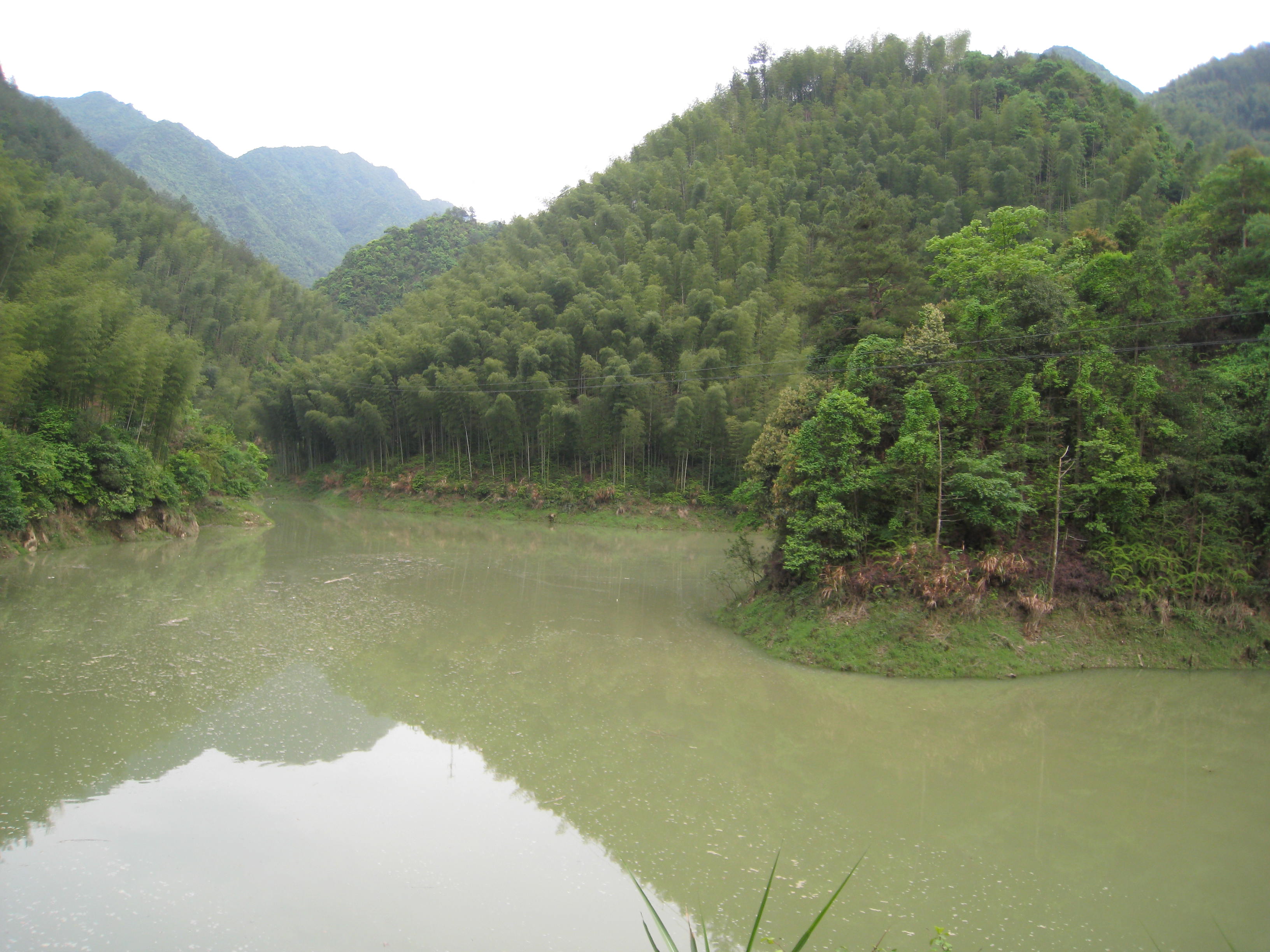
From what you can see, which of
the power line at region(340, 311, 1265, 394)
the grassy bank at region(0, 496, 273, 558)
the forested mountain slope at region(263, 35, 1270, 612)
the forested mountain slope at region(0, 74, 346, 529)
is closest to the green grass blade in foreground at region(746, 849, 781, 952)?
the forested mountain slope at region(263, 35, 1270, 612)

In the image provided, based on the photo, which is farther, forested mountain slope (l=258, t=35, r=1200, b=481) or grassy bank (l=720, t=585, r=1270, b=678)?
forested mountain slope (l=258, t=35, r=1200, b=481)

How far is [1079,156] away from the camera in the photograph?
4481 cm

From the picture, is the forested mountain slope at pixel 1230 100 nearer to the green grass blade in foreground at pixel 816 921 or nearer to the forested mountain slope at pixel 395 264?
the green grass blade in foreground at pixel 816 921

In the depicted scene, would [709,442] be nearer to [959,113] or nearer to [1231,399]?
[1231,399]

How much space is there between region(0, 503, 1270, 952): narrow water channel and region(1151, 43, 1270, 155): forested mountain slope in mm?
11038

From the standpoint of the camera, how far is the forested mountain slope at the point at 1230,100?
51.8ft

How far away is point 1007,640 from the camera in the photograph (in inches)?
448

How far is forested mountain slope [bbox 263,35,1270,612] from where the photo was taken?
12.2 meters

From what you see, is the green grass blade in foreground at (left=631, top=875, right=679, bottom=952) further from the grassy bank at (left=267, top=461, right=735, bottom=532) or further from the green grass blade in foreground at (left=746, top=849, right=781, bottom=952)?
the grassy bank at (left=267, top=461, right=735, bottom=532)

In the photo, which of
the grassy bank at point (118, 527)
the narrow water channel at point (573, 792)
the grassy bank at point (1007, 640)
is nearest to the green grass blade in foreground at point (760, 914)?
the narrow water channel at point (573, 792)

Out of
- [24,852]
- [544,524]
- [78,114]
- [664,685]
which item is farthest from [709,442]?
[78,114]

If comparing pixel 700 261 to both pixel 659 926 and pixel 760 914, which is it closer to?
pixel 659 926

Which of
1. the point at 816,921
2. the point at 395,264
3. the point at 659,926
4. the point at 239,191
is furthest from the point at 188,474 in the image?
the point at 239,191

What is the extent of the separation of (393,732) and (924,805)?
19.6 ft
